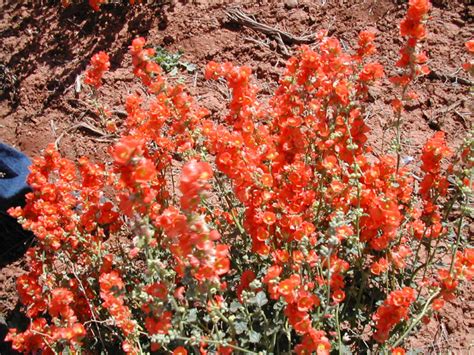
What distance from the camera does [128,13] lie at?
15.7 feet

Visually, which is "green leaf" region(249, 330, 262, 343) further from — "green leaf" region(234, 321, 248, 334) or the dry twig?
the dry twig

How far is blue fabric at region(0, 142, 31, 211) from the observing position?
326 cm

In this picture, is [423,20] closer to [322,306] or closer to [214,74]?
[214,74]

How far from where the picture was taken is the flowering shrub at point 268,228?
5.94ft

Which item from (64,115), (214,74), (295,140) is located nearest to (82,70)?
(64,115)

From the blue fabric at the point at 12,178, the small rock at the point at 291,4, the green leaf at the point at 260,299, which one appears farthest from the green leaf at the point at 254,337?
the small rock at the point at 291,4

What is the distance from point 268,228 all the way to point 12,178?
6.66 feet

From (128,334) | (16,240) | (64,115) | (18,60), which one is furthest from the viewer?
(18,60)

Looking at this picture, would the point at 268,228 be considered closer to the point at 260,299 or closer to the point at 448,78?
the point at 260,299

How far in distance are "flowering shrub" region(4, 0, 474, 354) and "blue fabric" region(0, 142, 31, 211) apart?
865 mm

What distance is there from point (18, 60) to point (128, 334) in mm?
3476

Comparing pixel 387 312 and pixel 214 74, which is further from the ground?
pixel 214 74

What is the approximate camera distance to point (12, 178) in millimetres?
3359

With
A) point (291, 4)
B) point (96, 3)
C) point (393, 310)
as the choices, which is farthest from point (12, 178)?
point (291, 4)
